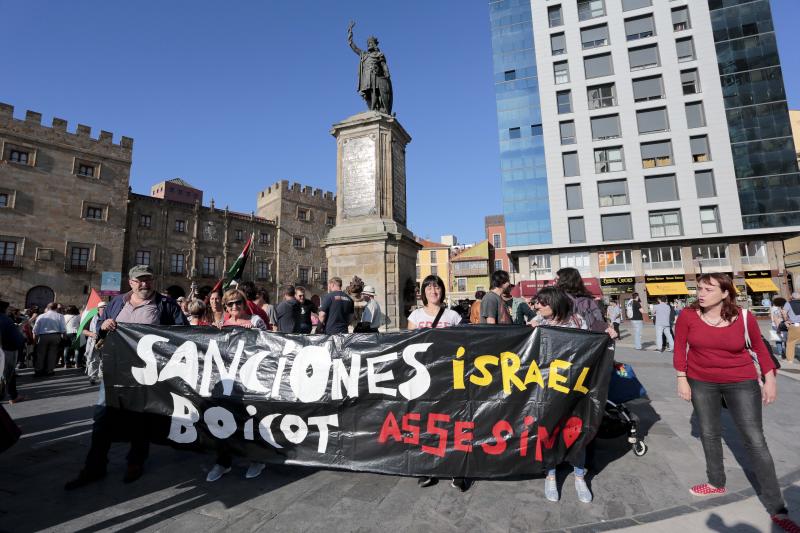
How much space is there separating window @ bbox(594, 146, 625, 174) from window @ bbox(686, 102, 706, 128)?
5.90 meters

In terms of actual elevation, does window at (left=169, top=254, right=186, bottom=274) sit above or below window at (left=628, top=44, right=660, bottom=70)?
below

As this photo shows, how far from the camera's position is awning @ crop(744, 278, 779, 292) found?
1244 inches

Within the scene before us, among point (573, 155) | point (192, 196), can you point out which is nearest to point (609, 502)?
point (573, 155)

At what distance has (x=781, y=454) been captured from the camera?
3971mm

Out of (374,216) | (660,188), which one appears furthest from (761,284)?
(374,216)

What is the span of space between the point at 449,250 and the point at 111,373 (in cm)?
6083

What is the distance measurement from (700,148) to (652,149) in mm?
3760

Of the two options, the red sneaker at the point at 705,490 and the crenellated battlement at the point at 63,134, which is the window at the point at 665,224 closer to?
the red sneaker at the point at 705,490

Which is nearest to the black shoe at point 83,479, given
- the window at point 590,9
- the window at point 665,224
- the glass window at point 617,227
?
the glass window at point 617,227

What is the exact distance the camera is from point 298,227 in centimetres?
4612

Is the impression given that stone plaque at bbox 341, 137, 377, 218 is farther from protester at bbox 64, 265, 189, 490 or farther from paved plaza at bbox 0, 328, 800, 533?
paved plaza at bbox 0, 328, 800, 533

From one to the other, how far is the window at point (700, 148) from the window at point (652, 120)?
2.54 meters

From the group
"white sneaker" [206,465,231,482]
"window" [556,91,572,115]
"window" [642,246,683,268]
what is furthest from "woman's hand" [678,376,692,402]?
"window" [556,91,572,115]

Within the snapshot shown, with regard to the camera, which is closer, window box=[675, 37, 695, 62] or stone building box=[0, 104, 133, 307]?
stone building box=[0, 104, 133, 307]
